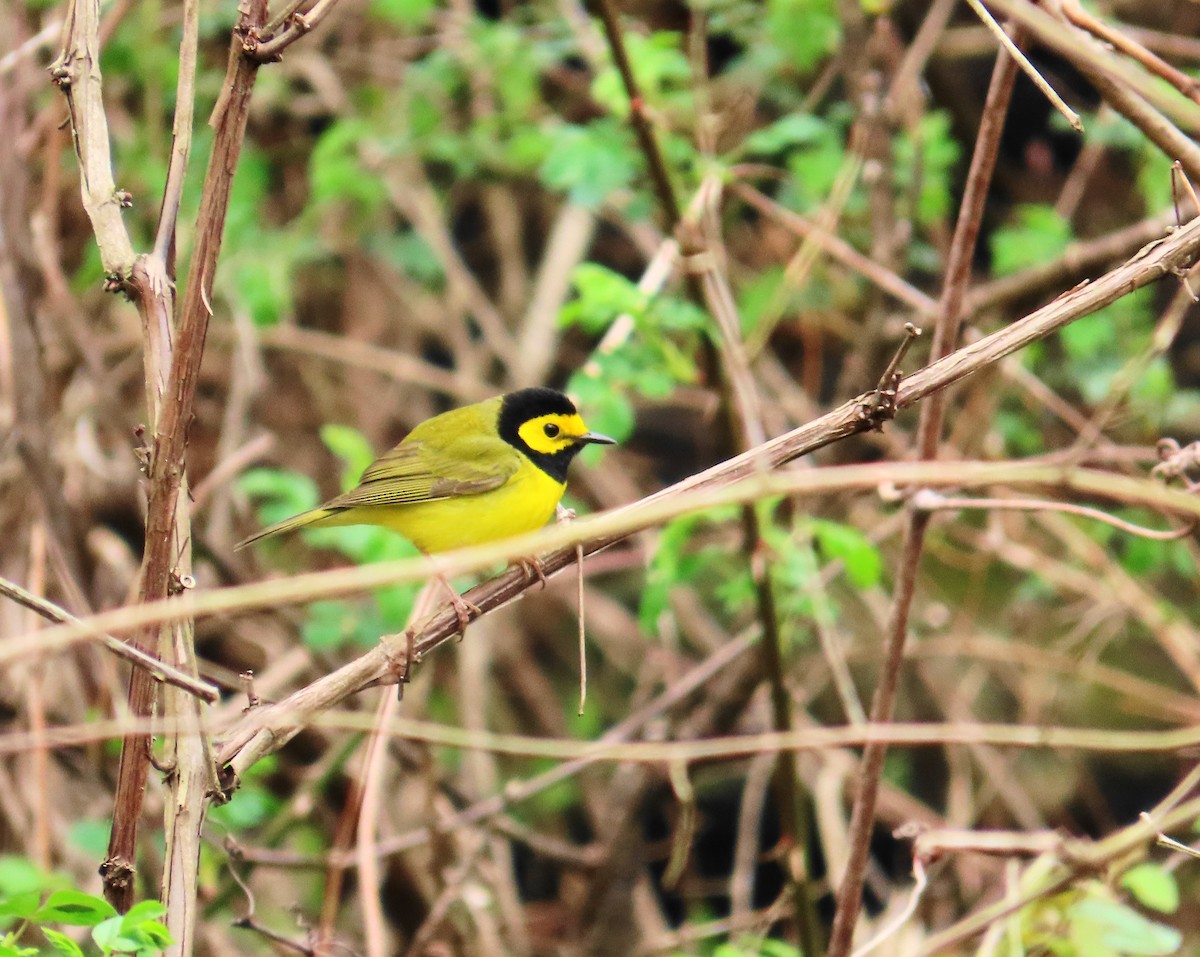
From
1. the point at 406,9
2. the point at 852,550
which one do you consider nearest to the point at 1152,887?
the point at 852,550

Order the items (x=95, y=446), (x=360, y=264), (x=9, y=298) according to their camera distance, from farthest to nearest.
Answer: (x=360, y=264)
(x=95, y=446)
(x=9, y=298)

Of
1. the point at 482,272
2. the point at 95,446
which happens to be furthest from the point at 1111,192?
the point at 95,446

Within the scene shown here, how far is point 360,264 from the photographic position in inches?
237

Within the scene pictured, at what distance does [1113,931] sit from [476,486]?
2173 mm

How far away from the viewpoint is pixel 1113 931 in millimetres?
2076

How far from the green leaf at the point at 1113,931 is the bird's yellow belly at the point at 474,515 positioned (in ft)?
6.37

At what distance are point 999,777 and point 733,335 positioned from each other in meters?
2.14

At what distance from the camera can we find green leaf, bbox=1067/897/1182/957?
1979 mm

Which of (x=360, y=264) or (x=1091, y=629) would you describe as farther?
(x=360, y=264)

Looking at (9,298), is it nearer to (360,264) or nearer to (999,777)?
(360,264)

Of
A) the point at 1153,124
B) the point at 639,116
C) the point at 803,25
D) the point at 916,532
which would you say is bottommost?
the point at 916,532

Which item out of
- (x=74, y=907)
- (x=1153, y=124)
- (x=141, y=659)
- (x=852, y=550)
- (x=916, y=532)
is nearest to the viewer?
(x=141, y=659)

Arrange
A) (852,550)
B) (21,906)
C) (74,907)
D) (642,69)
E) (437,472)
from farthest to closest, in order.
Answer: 1. (437,472)
2. (642,69)
3. (852,550)
4. (74,907)
5. (21,906)

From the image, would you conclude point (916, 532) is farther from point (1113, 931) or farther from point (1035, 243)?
point (1035, 243)
